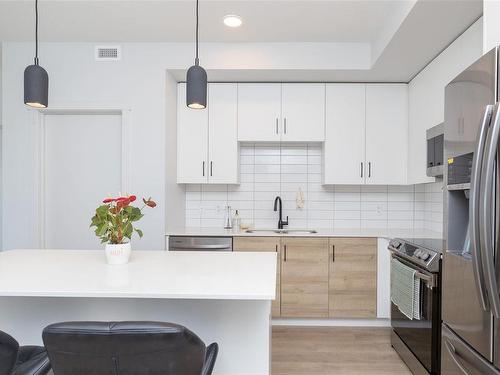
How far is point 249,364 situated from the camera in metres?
1.64

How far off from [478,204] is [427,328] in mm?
1320

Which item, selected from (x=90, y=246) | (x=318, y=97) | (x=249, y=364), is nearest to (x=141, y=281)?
(x=249, y=364)

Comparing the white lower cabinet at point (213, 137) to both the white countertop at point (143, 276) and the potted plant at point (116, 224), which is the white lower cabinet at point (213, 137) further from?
the potted plant at point (116, 224)

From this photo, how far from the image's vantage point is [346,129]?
11.6 feet

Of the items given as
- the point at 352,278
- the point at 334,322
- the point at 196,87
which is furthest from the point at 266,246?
the point at 196,87

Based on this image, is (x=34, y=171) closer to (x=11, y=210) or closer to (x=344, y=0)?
(x=11, y=210)

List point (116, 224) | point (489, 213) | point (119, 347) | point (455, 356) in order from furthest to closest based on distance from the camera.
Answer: point (116, 224) < point (455, 356) < point (489, 213) < point (119, 347)

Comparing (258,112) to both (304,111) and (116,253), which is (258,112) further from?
(116,253)

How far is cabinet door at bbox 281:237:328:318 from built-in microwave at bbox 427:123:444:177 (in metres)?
1.10

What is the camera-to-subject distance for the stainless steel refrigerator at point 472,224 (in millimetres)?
1147

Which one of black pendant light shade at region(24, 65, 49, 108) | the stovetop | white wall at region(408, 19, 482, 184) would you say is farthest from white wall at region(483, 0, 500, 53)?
black pendant light shade at region(24, 65, 49, 108)

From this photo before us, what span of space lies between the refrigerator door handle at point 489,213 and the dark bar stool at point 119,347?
97 cm

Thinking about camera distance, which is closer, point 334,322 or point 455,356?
point 455,356

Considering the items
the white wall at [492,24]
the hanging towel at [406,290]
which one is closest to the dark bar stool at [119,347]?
the white wall at [492,24]
